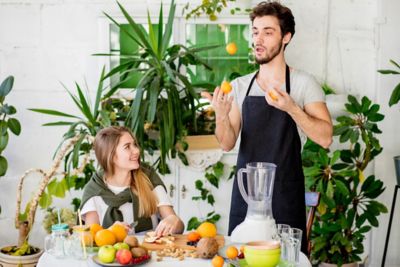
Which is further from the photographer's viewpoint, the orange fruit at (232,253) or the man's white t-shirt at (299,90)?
the man's white t-shirt at (299,90)

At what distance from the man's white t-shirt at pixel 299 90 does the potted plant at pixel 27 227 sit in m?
1.21

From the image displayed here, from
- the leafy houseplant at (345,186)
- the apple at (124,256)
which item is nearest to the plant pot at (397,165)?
the leafy houseplant at (345,186)

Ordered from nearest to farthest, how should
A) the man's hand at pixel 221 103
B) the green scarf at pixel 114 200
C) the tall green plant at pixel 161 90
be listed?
1. the man's hand at pixel 221 103
2. the green scarf at pixel 114 200
3. the tall green plant at pixel 161 90

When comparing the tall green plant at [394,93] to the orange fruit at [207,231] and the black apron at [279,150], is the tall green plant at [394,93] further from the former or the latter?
the orange fruit at [207,231]

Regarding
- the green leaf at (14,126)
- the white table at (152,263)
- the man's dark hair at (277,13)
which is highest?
the man's dark hair at (277,13)

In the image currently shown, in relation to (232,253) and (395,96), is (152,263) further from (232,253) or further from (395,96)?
(395,96)

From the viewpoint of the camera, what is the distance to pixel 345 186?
4.09 metres

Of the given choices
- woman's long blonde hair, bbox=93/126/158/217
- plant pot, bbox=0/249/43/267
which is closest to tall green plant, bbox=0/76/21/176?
plant pot, bbox=0/249/43/267

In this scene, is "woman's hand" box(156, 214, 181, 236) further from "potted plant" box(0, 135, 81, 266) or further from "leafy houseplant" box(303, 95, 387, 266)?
"leafy houseplant" box(303, 95, 387, 266)

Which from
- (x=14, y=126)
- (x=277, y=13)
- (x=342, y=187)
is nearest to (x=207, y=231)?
(x=277, y=13)

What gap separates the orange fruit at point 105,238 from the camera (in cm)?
247

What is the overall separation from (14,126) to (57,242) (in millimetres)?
1811

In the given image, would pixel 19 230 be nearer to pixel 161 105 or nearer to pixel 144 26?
pixel 161 105

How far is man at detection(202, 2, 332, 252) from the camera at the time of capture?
9.97 ft
